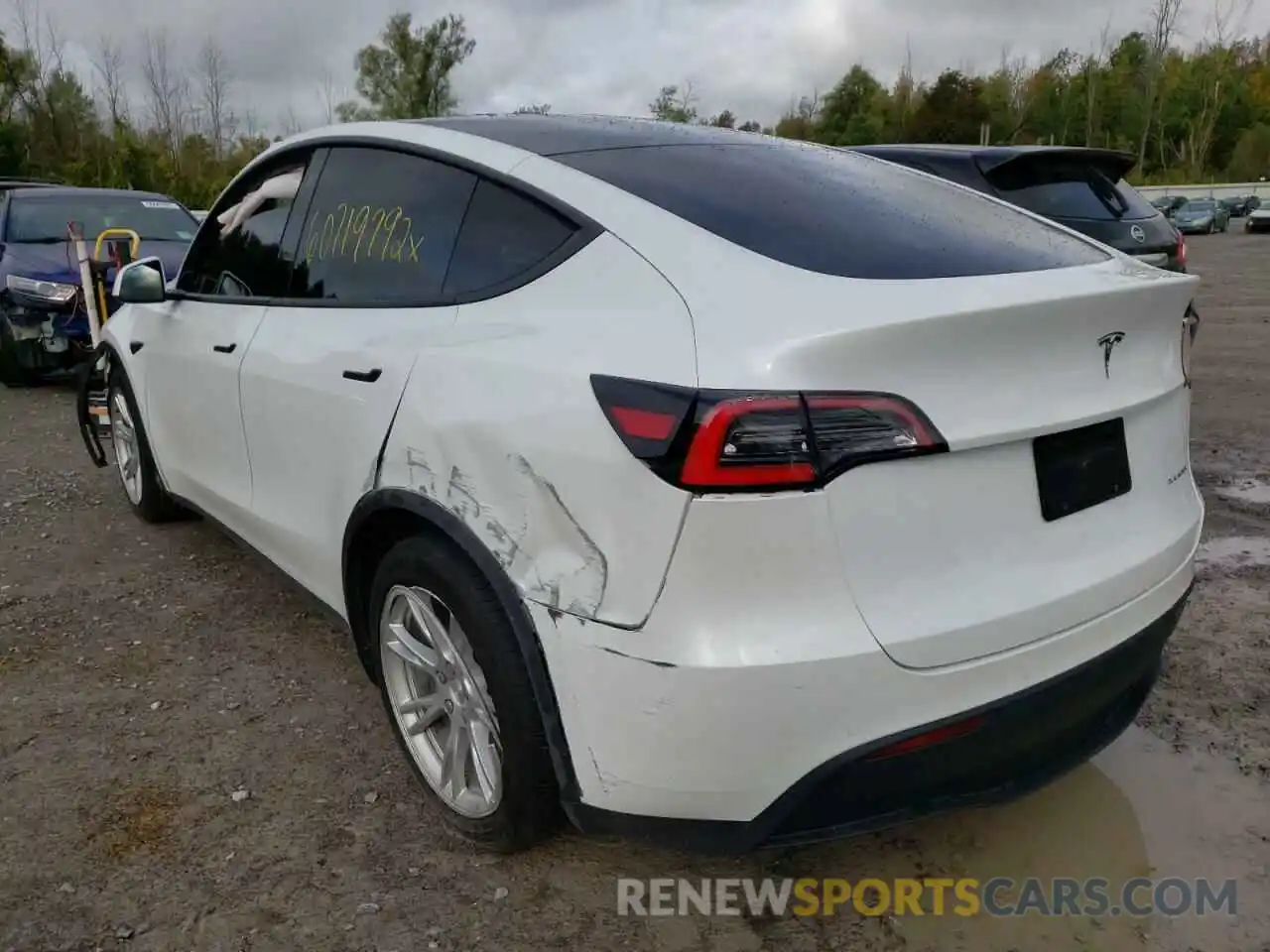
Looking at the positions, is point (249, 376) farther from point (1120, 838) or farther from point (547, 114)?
point (1120, 838)

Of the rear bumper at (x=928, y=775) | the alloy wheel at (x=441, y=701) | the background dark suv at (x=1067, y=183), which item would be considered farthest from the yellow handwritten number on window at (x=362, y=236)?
the background dark suv at (x=1067, y=183)

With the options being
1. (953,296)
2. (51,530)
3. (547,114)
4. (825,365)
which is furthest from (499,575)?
(51,530)

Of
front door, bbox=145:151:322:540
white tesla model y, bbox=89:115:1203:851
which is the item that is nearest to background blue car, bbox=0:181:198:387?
front door, bbox=145:151:322:540

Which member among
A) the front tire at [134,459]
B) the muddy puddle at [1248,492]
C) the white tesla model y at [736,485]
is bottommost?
the muddy puddle at [1248,492]

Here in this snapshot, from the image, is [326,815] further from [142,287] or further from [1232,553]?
[1232,553]

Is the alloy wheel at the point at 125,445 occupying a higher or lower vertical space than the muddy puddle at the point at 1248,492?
higher

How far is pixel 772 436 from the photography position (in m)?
1.63

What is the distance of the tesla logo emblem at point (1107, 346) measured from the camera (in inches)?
77.5

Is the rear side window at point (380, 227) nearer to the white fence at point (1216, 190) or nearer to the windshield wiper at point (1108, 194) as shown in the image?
the windshield wiper at point (1108, 194)

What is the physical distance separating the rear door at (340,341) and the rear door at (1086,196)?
422 cm

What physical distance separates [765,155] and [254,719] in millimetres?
2124

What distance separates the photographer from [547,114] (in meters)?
2.93

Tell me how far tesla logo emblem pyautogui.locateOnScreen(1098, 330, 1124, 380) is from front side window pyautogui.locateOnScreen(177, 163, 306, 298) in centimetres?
220

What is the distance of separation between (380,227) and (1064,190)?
4.92 m
